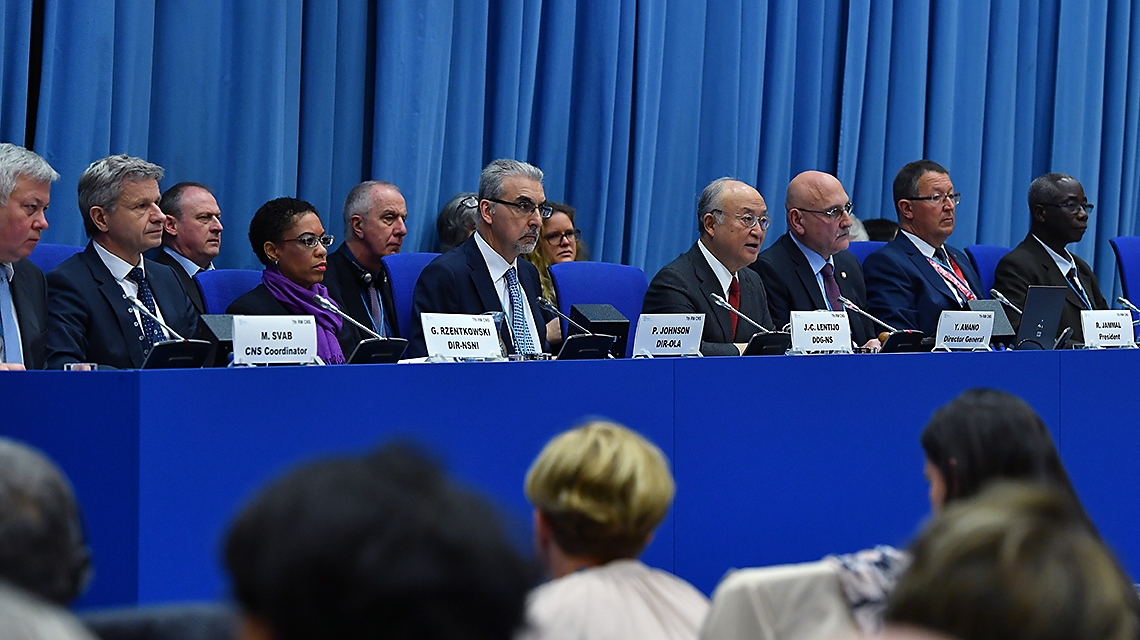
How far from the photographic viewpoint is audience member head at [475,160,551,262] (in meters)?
3.86

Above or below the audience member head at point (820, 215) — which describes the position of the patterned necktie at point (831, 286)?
below

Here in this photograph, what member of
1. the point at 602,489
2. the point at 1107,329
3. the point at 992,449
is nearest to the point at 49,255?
the point at 602,489

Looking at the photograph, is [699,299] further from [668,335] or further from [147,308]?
[147,308]

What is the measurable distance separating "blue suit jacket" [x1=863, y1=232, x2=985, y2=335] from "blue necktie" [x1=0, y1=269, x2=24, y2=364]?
2816mm

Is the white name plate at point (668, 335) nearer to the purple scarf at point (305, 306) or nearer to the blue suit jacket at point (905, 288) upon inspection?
the purple scarf at point (305, 306)

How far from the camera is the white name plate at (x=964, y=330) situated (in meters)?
3.56

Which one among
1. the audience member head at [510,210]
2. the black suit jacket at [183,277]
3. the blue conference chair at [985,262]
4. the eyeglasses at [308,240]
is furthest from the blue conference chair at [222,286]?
the blue conference chair at [985,262]

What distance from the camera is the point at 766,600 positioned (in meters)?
1.28

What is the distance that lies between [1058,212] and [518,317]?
2.44 meters

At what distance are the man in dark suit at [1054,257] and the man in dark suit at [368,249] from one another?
2246 millimetres

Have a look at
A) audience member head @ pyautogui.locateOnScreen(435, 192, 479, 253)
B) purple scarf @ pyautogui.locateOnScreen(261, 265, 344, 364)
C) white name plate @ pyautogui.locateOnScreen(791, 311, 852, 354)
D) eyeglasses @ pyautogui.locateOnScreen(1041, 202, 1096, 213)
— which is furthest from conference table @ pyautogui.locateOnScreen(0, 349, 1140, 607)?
audience member head @ pyautogui.locateOnScreen(435, 192, 479, 253)

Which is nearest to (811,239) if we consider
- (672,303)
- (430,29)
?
(672,303)

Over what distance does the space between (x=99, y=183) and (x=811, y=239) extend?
2.31 metres

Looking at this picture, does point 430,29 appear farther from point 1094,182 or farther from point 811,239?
point 1094,182
